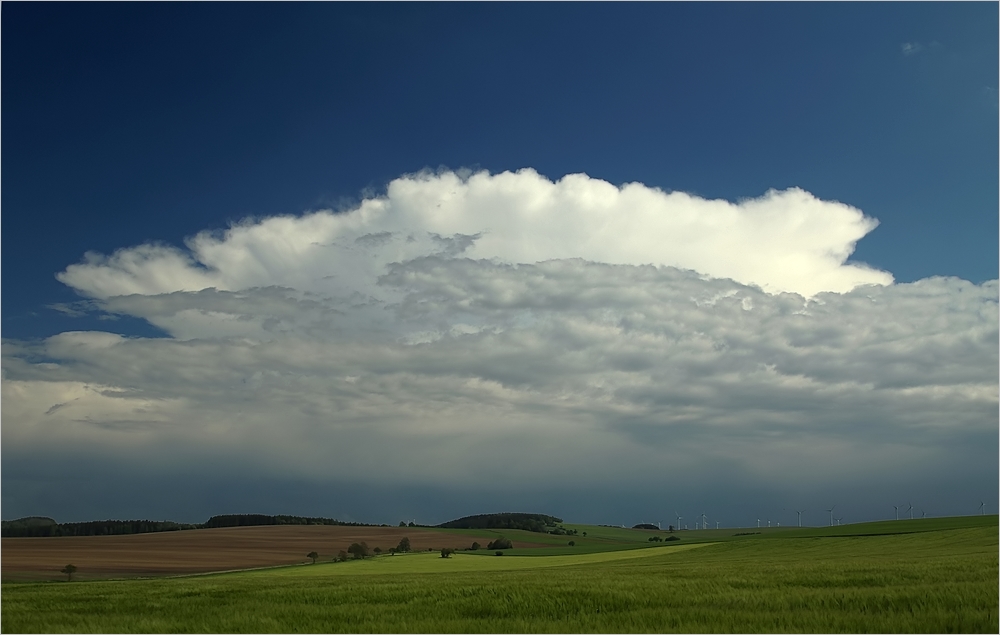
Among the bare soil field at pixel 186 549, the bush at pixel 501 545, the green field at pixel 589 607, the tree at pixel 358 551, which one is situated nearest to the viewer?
the green field at pixel 589 607

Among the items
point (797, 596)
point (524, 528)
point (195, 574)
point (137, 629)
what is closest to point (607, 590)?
point (797, 596)

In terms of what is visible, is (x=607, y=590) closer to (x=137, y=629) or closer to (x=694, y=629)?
(x=694, y=629)

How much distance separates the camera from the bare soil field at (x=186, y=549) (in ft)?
262

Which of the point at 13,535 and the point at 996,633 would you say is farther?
the point at 13,535

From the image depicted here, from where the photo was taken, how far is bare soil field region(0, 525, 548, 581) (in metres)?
79.9

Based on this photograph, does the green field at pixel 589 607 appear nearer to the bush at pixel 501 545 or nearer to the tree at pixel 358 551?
the tree at pixel 358 551

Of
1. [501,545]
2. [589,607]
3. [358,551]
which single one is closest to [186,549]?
[358,551]

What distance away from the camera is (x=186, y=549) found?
107 meters

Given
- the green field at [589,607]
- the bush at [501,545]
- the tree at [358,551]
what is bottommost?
the bush at [501,545]

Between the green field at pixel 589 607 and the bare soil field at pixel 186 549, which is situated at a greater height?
the green field at pixel 589 607

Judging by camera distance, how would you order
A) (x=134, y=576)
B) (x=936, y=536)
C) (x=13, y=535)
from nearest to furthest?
(x=936, y=536)
(x=134, y=576)
(x=13, y=535)

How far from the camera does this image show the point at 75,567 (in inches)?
3059

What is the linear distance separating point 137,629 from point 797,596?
16.7 metres

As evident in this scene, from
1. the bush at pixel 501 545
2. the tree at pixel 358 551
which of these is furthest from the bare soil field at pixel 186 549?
the bush at pixel 501 545
